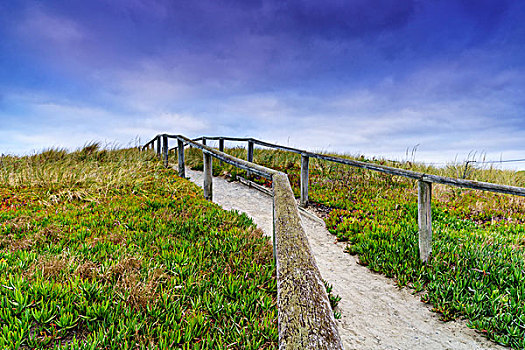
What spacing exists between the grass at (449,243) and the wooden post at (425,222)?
13 centimetres

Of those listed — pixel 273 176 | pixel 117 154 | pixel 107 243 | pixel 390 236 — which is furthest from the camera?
pixel 117 154

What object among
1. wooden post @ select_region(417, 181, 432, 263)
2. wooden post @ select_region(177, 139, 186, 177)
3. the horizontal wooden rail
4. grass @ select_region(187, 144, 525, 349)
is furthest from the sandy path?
wooden post @ select_region(177, 139, 186, 177)

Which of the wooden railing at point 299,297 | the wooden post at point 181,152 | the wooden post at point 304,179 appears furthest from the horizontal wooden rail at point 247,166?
the wooden post at point 181,152

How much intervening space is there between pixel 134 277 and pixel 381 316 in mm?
2803

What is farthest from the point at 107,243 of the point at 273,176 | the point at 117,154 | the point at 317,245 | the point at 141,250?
the point at 117,154

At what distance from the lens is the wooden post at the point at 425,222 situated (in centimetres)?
447

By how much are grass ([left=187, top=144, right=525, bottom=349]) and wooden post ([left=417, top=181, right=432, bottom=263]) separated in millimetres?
127

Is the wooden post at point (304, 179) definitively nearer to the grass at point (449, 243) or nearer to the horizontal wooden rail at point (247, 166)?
the grass at point (449, 243)

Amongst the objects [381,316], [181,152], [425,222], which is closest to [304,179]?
[425,222]

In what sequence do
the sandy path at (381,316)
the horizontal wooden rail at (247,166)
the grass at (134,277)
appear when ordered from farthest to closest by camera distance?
the horizontal wooden rail at (247,166) → the sandy path at (381,316) → the grass at (134,277)

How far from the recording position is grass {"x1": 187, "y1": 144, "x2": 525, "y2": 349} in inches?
133

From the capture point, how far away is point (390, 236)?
5.19m

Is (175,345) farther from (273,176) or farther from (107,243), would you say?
(107,243)

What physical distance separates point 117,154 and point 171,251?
33.6ft
